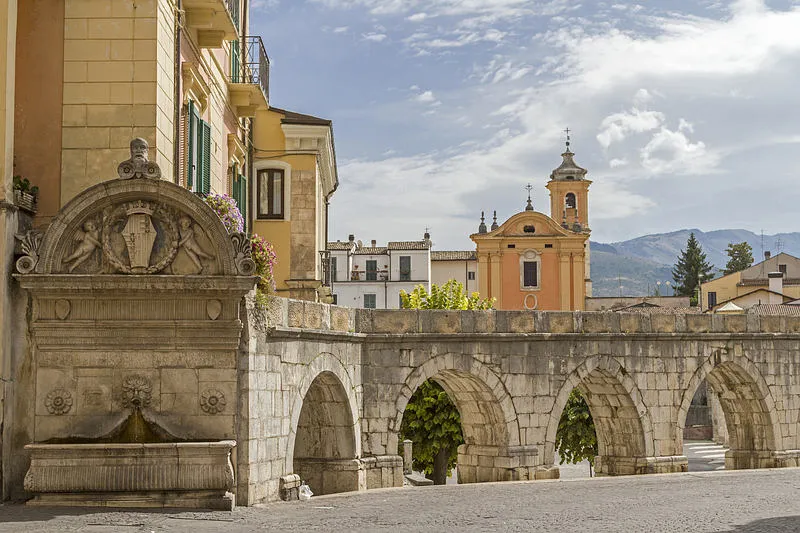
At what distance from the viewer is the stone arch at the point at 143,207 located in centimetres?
1305

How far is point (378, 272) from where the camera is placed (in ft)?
247

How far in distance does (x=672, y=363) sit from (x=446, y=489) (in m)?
6.75

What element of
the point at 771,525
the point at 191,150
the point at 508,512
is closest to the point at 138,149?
the point at 191,150

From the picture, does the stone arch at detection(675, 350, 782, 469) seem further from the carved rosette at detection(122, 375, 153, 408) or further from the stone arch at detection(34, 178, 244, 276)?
the carved rosette at detection(122, 375, 153, 408)

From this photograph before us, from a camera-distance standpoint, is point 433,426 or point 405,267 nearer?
point 433,426

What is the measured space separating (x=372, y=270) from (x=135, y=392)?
2456 inches

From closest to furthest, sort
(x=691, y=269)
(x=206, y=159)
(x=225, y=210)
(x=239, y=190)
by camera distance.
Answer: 1. (x=225, y=210)
2. (x=206, y=159)
3. (x=239, y=190)
4. (x=691, y=269)

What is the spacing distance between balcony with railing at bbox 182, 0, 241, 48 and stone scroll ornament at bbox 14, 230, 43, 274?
4590mm

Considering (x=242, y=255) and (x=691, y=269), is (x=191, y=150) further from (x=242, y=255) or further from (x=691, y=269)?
(x=691, y=269)

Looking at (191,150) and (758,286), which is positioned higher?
(758,286)

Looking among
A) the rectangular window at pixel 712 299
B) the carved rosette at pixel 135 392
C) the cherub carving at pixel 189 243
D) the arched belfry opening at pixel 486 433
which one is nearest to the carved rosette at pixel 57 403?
the carved rosette at pixel 135 392

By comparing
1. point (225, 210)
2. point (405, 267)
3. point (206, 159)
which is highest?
point (405, 267)

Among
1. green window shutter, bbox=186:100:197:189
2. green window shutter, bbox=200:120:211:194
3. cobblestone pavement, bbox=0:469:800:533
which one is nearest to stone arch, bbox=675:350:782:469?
cobblestone pavement, bbox=0:469:800:533

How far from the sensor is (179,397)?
43.9ft
